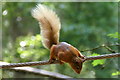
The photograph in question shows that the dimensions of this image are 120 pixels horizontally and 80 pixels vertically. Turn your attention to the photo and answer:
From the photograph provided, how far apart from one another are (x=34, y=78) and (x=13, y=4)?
7.75ft

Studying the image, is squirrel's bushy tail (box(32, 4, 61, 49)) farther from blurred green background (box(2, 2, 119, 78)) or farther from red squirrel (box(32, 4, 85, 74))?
blurred green background (box(2, 2, 119, 78))

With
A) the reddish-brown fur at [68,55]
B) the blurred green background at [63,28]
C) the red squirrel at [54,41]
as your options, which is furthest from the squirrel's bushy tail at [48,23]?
the blurred green background at [63,28]

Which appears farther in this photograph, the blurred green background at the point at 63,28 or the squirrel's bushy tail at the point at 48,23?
the blurred green background at the point at 63,28

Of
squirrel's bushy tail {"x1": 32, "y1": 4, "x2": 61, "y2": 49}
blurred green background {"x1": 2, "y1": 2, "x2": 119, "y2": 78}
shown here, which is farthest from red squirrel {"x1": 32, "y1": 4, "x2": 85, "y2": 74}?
blurred green background {"x1": 2, "y1": 2, "x2": 119, "y2": 78}

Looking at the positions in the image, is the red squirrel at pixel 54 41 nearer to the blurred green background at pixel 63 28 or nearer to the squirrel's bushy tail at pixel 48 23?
the squirrel's bushy tail at pixel 48 23

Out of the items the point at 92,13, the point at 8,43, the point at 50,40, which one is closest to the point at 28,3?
the point at 8,43

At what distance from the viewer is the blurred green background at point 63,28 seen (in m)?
5.05

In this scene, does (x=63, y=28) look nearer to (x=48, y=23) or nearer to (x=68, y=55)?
(x=48, y=23)

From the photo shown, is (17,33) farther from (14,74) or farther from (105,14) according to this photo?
(14,74)

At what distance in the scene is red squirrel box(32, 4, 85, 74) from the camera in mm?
2352

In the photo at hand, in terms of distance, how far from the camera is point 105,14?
23.9 feet

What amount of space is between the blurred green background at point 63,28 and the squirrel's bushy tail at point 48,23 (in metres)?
1.98

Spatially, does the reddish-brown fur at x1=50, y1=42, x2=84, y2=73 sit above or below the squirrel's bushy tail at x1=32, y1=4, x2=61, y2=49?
below

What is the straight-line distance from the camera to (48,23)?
262 cm
